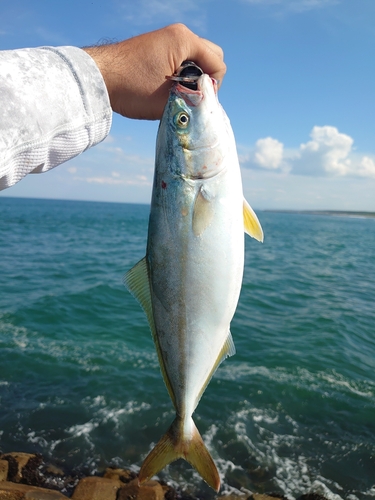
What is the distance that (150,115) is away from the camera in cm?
309

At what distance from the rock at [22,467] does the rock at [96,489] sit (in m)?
0.90

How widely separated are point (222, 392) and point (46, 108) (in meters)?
8.57

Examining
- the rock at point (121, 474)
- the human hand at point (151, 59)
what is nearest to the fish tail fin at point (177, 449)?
the human hand at point (151, 59)

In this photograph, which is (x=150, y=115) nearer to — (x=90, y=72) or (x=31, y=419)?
(x=90, y=72)

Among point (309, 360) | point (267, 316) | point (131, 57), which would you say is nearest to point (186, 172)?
point (131, 57)

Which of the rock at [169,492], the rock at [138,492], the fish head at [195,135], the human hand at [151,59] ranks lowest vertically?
the rock at [169,492]

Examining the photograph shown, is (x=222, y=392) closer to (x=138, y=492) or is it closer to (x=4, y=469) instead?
(x=138, y=492)

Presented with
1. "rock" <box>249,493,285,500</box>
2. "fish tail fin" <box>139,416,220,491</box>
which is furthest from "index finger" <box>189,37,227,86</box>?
"rock" <box>249,493,285,500</box>

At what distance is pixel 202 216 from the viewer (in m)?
2.43

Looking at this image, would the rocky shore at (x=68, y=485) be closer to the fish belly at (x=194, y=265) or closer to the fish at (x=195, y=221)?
the fish at (x=195, y=221)

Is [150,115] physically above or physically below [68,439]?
above

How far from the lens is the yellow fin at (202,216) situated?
7.95 feet

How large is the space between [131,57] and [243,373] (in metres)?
9.09

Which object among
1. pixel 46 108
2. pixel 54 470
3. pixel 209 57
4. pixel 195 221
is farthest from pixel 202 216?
pixel 54 470
